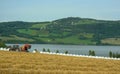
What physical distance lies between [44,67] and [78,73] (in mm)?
3385

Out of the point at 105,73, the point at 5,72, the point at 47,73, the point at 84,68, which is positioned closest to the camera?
the point at 5,72

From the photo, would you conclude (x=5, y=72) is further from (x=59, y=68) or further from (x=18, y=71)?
(x=59, y=68)

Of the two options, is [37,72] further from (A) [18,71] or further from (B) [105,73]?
(B) [105,73]

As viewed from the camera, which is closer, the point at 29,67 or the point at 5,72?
the point at 5,72

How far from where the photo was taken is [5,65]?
28766mm

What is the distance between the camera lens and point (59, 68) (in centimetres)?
2995

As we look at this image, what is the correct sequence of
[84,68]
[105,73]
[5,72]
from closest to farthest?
1. [5,72]
2. [105,73]
3. [84,68]

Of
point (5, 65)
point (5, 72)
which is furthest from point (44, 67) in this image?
point (5, 72)

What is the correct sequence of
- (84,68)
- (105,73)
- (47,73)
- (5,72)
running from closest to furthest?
(5,72)
(47,73)
(105,73)
(84,68)

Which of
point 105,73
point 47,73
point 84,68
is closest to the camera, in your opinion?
point 47,73

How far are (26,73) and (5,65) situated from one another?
151 inches

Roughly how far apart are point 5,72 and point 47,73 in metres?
3.04

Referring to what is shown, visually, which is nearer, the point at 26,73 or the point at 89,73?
the point at 26,73

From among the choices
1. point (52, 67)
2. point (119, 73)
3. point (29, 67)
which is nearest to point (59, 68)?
point (52, 67)
